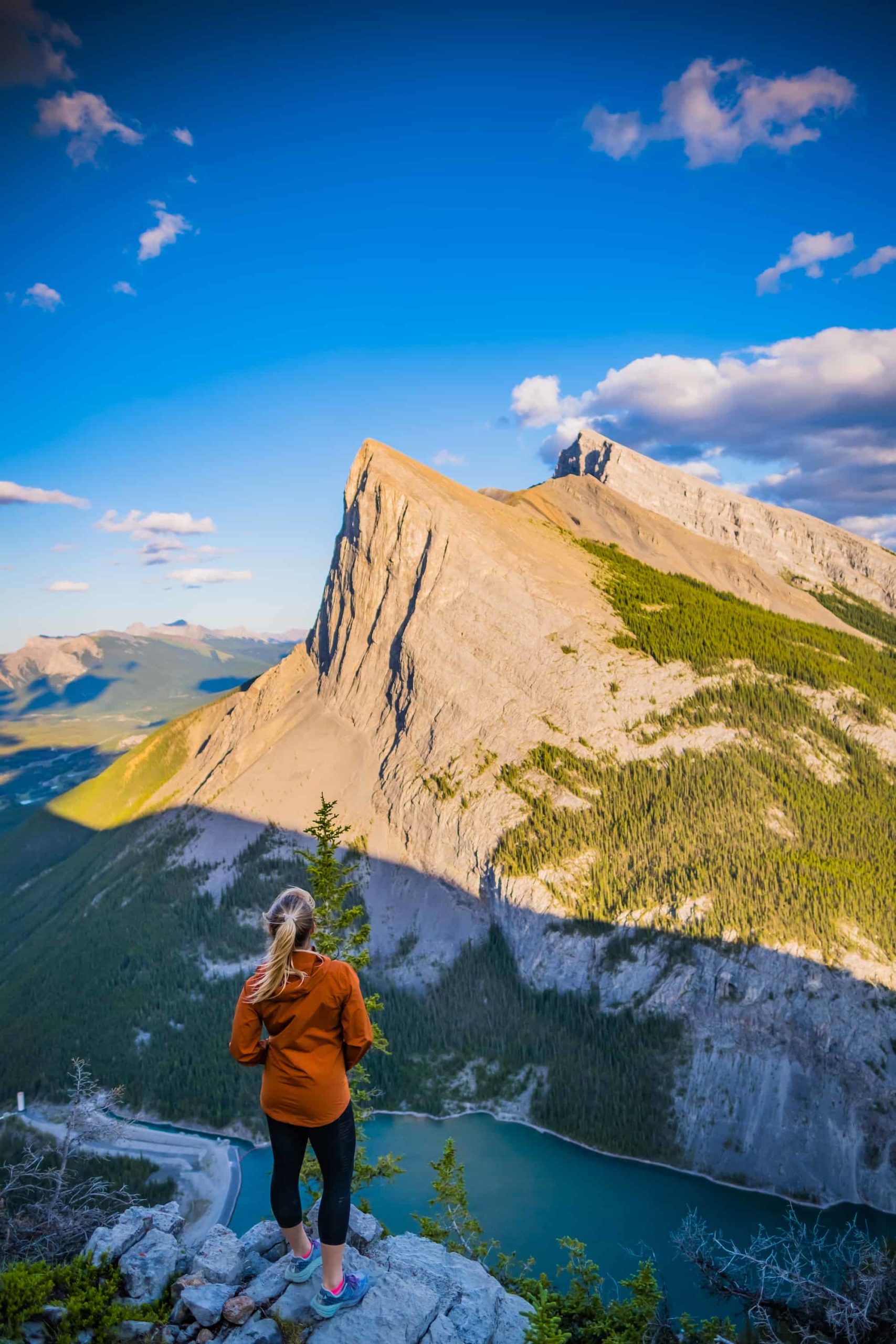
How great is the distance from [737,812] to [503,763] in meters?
31.5

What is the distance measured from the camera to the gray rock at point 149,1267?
11023 millimetres

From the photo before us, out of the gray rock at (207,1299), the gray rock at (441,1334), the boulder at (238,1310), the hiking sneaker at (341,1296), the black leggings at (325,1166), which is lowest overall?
the gray rock at (441,1334)

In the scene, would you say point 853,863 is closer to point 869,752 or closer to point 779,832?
point 779,832

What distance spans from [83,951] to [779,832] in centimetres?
9541

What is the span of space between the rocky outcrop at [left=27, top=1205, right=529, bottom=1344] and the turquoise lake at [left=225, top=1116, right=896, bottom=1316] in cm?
4633

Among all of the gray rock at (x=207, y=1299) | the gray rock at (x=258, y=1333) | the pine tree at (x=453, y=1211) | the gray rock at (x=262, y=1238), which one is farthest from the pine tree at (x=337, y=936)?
the gray rock at (x=258, y=1333)

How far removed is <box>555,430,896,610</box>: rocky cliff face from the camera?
15412 centimetres

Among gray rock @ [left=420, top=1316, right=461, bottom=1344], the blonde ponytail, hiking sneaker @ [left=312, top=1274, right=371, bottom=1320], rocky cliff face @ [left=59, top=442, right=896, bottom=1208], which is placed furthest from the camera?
rocky cliff face @ [left=59, top=442, right=896, bottom=1208]

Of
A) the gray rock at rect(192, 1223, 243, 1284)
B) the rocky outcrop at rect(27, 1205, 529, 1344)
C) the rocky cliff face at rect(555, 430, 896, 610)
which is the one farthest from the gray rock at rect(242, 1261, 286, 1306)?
the rocky cliff face at rect(555, 430, 896, 610)

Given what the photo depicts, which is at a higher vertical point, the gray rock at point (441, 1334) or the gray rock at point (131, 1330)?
the gray rock at point (441, 1334)

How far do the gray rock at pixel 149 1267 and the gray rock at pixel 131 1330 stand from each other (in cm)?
52

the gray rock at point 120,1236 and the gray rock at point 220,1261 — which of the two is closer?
the gray rock at point 220,1261

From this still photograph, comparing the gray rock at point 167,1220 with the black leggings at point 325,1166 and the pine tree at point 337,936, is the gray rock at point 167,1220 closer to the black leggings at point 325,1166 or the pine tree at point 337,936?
the black leggings at point 325,1166

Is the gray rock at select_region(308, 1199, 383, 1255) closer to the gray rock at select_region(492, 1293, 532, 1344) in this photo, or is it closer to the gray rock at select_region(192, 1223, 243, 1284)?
the gray rock at select_region(192, 1223, 243, 1284)
